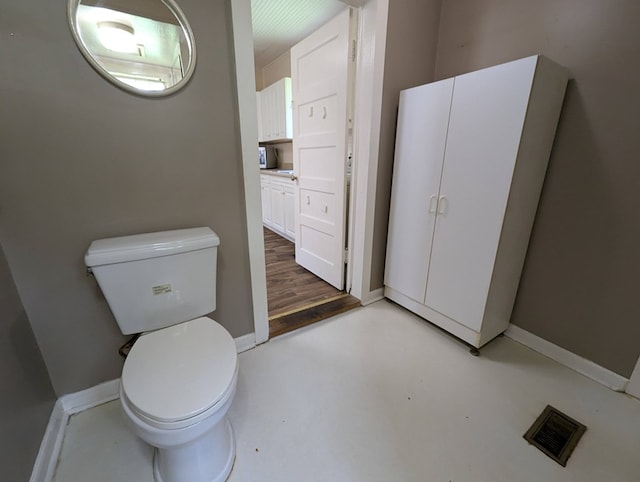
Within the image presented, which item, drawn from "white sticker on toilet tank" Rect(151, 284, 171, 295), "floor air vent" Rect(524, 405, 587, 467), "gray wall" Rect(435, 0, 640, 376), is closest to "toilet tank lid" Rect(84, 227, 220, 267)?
"white sticker on toilet tank" Rect(151, 284, 171, 295)

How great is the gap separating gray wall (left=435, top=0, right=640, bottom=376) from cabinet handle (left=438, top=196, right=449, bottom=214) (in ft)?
1.68

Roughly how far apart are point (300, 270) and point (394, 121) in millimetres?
1609

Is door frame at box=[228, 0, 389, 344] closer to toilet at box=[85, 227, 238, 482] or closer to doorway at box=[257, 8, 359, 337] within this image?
doorway at box=[257, 8, 359, 337]

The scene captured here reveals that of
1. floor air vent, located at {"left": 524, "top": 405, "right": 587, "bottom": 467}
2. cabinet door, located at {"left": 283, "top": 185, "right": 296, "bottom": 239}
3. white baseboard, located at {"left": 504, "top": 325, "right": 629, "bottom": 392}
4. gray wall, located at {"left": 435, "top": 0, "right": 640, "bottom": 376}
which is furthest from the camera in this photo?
cabinet door, located at {"left": 283, "top": 185, "right": 296, "bottom": 239}

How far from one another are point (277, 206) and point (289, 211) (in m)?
0.38

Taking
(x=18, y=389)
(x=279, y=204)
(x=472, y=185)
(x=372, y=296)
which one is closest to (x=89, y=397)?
(x=18, y=389)

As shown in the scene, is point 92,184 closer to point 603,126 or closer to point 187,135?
point 187,135

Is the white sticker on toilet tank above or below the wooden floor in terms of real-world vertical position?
above

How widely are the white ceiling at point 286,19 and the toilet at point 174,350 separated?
8.19 ft

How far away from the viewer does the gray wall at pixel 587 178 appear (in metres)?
1.19

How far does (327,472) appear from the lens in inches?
39.0

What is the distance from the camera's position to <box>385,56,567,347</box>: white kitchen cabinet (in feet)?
4.04

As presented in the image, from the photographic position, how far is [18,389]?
2.98 feet

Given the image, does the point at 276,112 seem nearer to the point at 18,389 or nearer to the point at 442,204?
the point at 442,204
